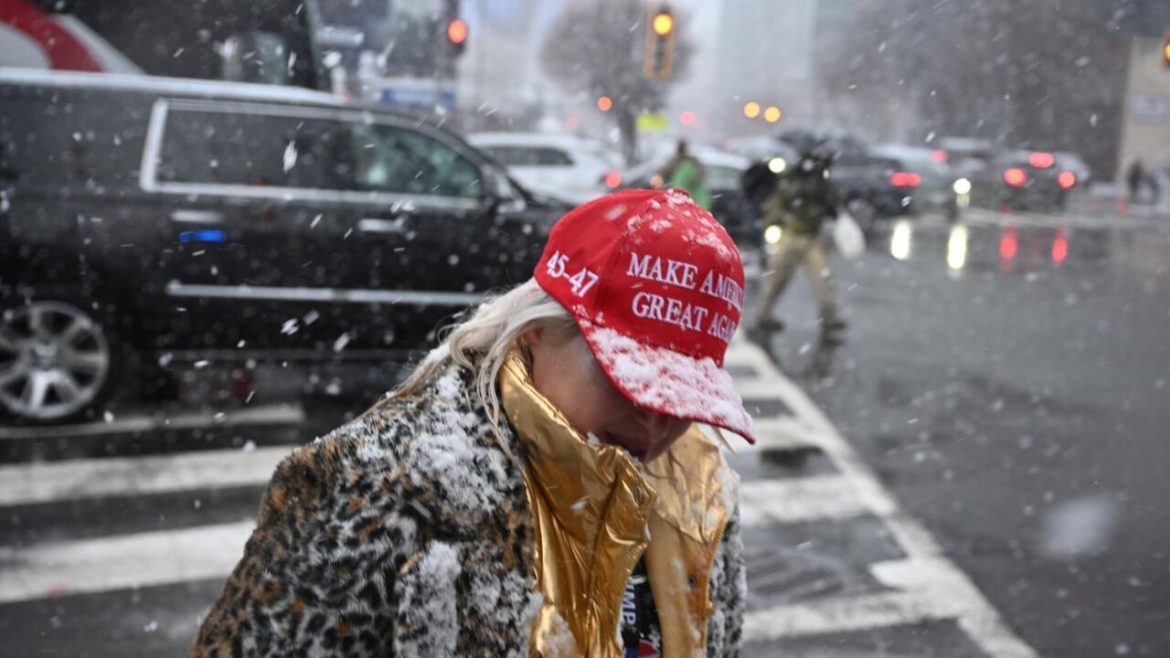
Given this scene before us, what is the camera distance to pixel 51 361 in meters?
6.92

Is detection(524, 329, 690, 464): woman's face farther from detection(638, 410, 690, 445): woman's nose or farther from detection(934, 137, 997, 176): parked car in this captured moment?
detection(934, 137, 997, 176): parked car

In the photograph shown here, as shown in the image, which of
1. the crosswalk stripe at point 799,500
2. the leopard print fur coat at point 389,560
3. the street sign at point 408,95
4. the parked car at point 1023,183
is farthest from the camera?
the parked car at point 1023,183

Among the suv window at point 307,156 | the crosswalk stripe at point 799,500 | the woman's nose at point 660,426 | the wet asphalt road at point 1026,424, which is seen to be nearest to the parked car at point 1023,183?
the wet asphalt road at point 1026,424

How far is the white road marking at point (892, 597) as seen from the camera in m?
4.58

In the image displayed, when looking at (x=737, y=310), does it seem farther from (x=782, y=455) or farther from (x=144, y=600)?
(x=782, y=455)

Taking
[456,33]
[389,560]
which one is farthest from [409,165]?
[456,33]

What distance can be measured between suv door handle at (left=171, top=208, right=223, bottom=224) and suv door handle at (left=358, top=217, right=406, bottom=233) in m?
0.93

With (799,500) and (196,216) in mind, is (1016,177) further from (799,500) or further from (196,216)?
(196,216)

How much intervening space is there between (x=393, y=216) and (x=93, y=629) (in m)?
3.78

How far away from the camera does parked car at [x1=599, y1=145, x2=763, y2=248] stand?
683 inches

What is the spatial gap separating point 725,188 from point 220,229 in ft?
43.8

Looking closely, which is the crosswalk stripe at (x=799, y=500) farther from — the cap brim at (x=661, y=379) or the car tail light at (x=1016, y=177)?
the car tail light at (x=1016, y=177)

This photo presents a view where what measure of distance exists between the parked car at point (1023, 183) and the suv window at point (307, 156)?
28.0 metres

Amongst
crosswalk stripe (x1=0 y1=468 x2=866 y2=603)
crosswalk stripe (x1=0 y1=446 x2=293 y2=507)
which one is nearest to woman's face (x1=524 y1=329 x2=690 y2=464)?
crosswalk stripe (x1=0 y1=468 x2=866 y2=603)
